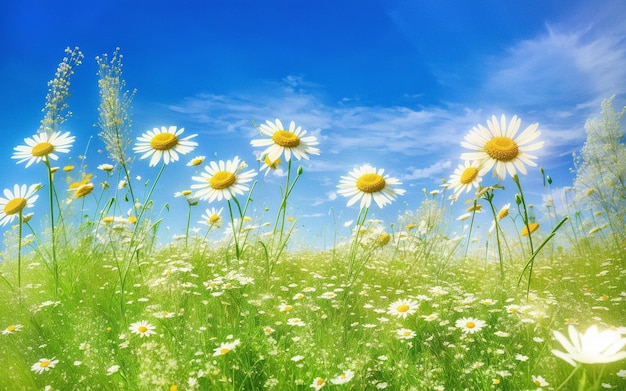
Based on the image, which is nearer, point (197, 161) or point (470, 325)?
point (470, 325)

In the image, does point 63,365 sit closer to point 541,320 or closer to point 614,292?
point 541,320

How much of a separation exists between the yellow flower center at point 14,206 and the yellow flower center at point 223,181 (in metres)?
1.51

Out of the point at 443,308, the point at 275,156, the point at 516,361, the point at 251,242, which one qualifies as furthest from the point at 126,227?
the point at 516,361

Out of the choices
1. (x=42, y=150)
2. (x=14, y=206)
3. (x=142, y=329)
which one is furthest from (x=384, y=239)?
Result: (x=14, y=206)

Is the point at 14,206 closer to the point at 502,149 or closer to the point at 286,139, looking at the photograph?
the point at 286,139

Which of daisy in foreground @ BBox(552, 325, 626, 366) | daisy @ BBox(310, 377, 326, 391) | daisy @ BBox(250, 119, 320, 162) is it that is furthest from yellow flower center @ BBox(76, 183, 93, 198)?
daisy in foreground @ BBox(552, 325, 626, 366)

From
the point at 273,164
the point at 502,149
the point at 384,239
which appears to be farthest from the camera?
the point at 384,239

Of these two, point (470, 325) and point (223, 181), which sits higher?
point (223, 181)

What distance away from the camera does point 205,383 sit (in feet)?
8.86

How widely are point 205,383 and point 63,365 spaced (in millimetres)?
1138

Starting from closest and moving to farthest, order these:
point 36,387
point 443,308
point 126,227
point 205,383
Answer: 1. point 205,383
2. point 36,387
3. point 443,308
4. point 126,227

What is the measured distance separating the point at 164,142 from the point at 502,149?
8.77 ft

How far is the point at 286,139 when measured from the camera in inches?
162

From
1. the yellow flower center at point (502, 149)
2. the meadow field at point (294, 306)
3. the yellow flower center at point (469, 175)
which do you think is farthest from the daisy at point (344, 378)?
the yellow flower center at point (469, 175)
